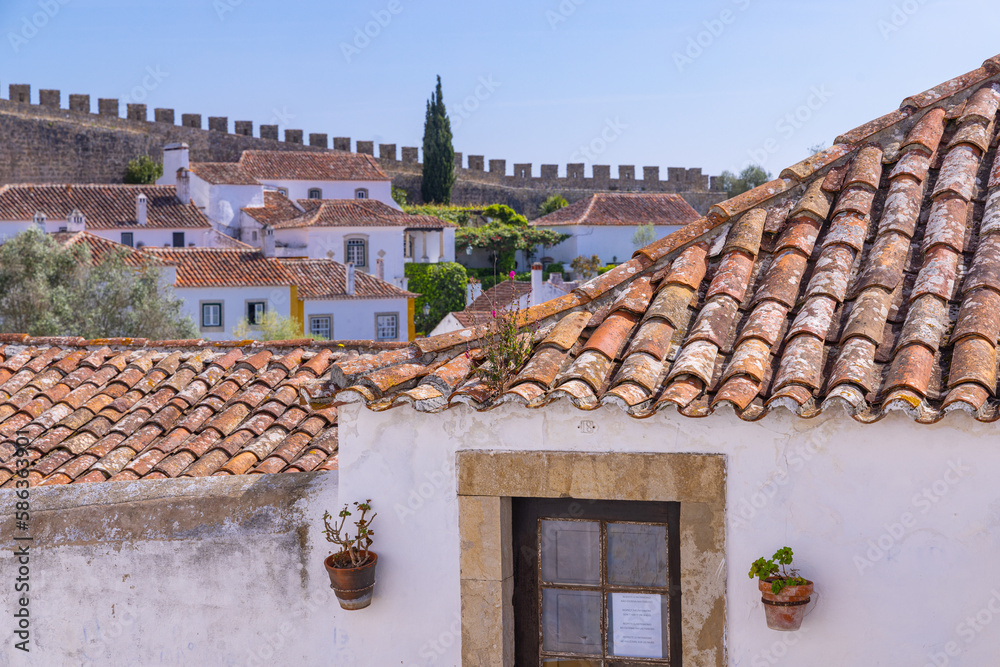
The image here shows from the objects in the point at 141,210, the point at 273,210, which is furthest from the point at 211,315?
the point at 273,210

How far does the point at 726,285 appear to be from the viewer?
13.5ft

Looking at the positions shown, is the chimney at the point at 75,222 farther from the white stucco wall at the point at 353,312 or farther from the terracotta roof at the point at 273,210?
the white stucco wall at the point at 353,312

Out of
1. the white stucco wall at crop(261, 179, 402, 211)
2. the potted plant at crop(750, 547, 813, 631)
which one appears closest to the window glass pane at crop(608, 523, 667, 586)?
the potted plant at crop(750, 547, 813, 631)

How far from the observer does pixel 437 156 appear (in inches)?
2235

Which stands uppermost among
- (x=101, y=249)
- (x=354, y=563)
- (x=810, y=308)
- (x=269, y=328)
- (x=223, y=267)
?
(x=101, y=249)

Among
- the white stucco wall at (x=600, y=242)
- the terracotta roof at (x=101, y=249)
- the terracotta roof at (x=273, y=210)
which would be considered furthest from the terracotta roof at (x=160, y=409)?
the white stucco wall at (x=600, y=242)

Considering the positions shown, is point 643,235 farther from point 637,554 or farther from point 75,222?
point 637,554

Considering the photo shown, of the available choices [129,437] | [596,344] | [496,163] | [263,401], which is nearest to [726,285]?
[596,344]

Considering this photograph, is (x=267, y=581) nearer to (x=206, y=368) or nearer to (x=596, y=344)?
(x=596, y=344)

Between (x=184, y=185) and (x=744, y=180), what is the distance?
34.3m

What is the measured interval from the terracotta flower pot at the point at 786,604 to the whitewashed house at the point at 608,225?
150 feet

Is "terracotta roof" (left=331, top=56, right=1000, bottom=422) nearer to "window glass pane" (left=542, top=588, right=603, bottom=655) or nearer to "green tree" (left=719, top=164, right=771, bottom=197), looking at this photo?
"window glass pane" (left=542, top=588, right=603, bottom=655)

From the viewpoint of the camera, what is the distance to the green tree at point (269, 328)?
31.4 m

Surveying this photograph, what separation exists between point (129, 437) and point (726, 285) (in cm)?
411
